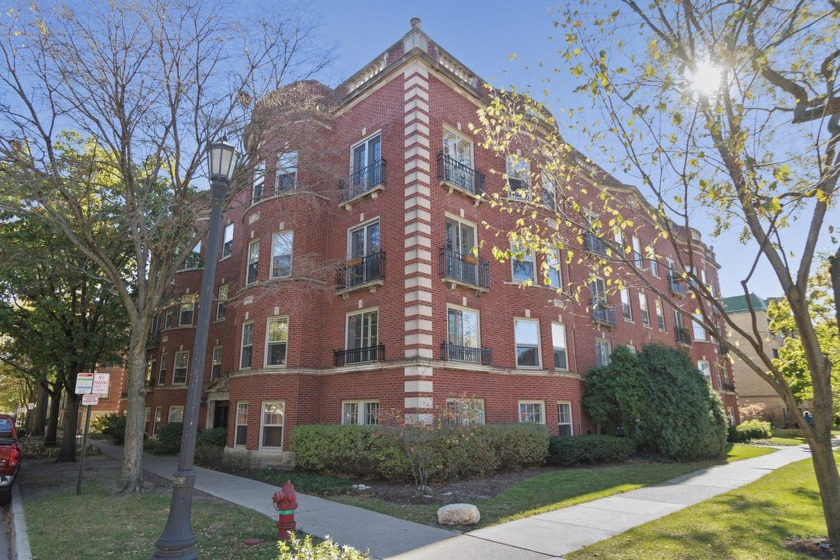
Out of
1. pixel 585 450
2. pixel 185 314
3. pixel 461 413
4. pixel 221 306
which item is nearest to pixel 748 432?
pixel 585 450

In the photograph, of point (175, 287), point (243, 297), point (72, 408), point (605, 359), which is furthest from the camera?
point (175, 287)

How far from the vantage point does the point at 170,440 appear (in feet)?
74.7

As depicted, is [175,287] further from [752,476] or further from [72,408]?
[752,476]

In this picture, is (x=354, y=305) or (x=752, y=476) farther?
(x=354, y=305)

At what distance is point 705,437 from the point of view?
17.6 meters

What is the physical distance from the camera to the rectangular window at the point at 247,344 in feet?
61.9

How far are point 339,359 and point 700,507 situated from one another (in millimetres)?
11227

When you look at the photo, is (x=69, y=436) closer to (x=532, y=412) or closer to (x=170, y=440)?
(x=170, y=440)

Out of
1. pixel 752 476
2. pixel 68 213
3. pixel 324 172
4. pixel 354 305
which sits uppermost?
pixel 324 172

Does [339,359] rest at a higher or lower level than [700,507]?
higher

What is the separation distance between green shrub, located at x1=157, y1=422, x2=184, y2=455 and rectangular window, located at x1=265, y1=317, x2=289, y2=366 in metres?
8.66

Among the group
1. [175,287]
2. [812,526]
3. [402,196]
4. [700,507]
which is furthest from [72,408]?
[812,526]

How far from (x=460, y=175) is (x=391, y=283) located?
4965 millimetres

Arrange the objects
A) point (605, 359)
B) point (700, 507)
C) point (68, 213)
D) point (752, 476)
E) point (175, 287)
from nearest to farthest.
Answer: point (700, 507)
point (752, 476)
point (68, 213)
point (605, 359)
point (175, 287)
